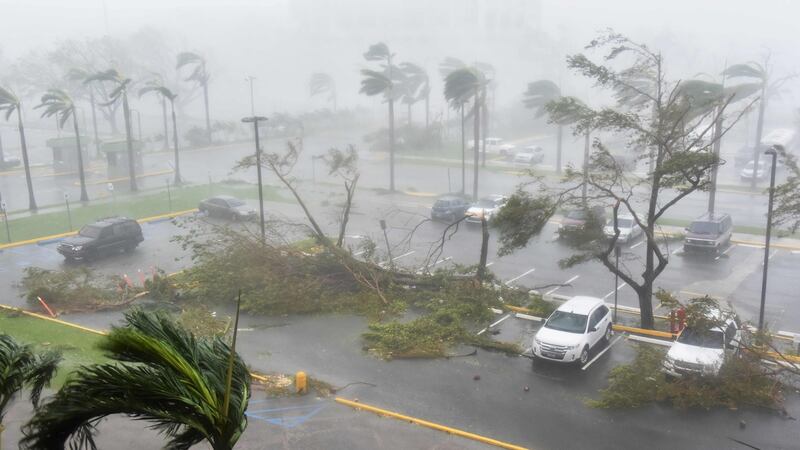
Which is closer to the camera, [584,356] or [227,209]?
[584,356]

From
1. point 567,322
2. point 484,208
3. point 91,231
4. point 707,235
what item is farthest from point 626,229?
point 91,231

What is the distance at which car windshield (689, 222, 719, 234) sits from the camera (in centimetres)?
2881

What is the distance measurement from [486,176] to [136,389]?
45430 millimetres

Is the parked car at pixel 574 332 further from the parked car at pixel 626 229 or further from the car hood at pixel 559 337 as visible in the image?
the parked car at pixel 626 229

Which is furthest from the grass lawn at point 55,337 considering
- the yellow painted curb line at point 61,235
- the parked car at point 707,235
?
the parked car at point 707,235

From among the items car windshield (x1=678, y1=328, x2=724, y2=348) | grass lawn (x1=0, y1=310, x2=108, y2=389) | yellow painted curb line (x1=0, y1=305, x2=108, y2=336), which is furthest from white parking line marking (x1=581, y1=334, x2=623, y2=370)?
yellow painted curb line (x1=0, y1=305, x2=108, y2=336)

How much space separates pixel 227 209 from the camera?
35.2 meters

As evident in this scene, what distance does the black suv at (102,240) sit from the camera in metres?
27.5

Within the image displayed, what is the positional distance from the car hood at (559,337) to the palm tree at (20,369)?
12.3 metres

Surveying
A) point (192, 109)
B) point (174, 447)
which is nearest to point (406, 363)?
point (174, 447)

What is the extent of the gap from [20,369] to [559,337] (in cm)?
1303

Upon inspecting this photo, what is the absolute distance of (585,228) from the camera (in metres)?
20.0

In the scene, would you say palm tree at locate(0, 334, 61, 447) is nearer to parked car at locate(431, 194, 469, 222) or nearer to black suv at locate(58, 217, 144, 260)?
black suv at locate(58, 217, 144, 260)

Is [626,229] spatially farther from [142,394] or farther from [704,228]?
[142,394]
